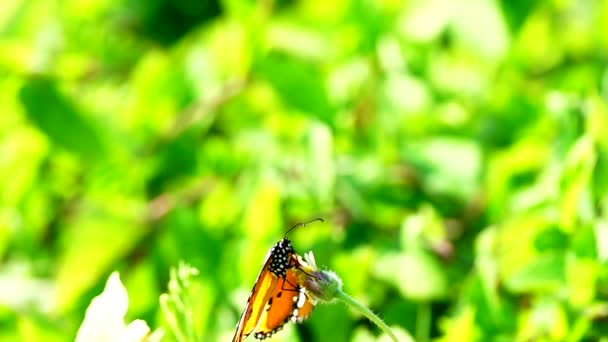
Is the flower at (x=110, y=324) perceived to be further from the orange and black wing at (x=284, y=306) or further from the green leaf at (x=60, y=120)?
the green leaf at (x=60, y=120)

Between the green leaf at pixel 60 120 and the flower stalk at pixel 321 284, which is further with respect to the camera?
the green leaf at pixel 60 120

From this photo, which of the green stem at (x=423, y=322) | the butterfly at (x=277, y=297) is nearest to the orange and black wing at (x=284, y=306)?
the butterfly at (x=277, y=297)

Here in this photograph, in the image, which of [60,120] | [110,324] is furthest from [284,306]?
[60,120]

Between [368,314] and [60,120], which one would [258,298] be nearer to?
[368,314]

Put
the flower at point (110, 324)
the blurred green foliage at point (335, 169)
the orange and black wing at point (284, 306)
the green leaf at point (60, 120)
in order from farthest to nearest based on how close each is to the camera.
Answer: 1. the green leaf at point (60, 120)
2. the blurred green foliage at point (335, 169)
3. the orange and black wing at point (284, 306)
4. the flower at point (110, 324)

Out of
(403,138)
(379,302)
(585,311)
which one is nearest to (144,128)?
(403,138)

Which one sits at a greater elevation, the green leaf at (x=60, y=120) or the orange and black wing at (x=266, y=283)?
the green leaf at (x=60, y=120)
